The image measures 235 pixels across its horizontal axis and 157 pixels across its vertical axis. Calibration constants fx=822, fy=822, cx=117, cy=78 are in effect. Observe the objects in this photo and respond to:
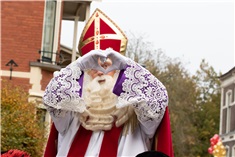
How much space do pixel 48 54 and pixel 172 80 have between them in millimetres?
26462

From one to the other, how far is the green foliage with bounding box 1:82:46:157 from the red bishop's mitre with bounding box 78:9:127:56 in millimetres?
6700

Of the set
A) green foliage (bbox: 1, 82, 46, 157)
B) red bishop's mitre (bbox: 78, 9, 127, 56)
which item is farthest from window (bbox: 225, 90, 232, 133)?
red bishop's mitre (bbox: 78, 9, 127, 56)

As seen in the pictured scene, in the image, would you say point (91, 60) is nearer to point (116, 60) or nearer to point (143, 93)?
point (116, 60)

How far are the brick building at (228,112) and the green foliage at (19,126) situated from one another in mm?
29008

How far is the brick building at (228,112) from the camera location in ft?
138

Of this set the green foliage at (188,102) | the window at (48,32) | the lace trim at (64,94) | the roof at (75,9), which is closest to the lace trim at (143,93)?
the lace trim at (64,94)

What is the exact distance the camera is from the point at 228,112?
4309cm

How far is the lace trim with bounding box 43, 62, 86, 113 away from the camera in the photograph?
5.73 m

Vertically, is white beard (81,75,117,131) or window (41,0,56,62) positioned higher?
white beard (81,75,117,131)

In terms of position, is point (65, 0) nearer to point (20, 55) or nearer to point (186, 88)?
point (20, 55)

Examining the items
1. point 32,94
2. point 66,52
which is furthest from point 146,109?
point 66,52

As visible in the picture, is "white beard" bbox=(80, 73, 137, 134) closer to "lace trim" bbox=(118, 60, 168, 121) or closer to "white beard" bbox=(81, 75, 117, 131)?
"white beard" bbox=(81, 75, 117, 131)

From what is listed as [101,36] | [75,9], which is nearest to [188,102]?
[75,9]

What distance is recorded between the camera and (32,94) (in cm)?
1641
